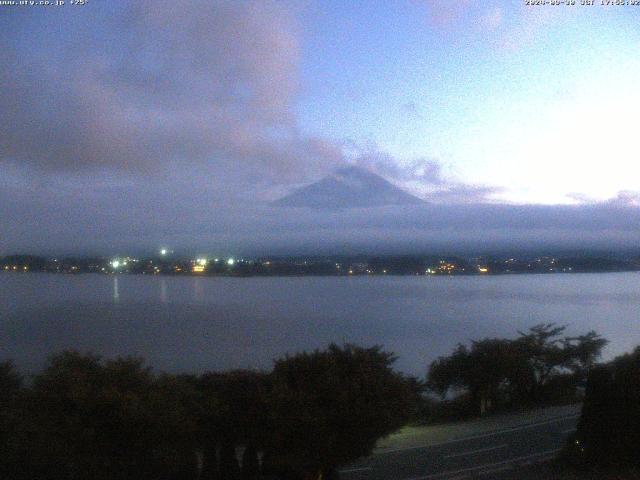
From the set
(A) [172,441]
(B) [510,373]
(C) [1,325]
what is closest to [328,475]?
(A) [172,441]

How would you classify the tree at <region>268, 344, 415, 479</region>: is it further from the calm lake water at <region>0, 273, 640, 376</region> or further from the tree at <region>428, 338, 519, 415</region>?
the calm lake water at <region>0, 273, 640, 376</region>

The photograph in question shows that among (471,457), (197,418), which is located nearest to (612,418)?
(471,457)

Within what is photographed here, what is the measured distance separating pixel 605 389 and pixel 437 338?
27.8 meters

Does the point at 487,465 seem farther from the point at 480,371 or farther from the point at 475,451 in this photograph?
the point at 480,371

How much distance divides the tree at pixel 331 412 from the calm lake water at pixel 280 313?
48.4ft

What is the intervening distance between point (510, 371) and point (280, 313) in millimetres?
24878

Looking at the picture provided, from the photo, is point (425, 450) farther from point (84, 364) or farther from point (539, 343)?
point (539, 343)

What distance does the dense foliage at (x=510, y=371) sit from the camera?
66.1 feet

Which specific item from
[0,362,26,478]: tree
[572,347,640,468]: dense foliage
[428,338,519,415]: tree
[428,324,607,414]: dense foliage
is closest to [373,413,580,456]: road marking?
[572,347,640,468]: dense foliage

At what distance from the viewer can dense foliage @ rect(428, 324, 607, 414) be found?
20.2 m

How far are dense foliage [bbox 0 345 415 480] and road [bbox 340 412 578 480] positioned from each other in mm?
2230

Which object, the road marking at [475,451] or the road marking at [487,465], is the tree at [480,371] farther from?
the road marking at [487,465]

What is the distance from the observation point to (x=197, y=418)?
28.9 feet

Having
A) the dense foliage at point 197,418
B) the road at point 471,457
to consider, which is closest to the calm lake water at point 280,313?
the road at point 471,457
